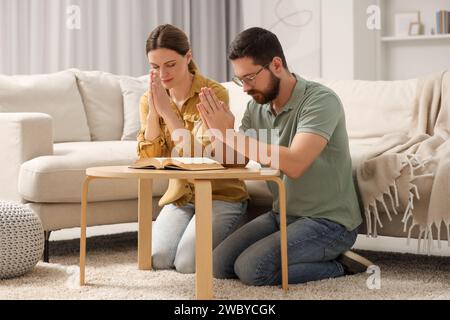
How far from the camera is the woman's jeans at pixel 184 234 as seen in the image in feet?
8.57

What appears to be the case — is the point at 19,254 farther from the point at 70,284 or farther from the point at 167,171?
the point at 167,171

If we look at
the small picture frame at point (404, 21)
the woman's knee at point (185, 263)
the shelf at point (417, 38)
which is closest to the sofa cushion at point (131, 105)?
the woman's knee at point (185, 263)

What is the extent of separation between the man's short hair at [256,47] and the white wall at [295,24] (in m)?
3.30

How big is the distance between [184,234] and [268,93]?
64 cm

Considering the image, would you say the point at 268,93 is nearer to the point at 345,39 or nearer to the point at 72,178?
the point at 72,178

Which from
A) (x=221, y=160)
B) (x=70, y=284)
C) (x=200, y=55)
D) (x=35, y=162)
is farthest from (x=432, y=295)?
(x=200, y=55)

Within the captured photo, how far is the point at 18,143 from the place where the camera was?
298cm

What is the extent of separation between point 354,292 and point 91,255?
3.89 ft

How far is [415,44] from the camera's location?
579cm

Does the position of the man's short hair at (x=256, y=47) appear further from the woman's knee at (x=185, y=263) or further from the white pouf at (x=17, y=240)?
the white pouf at (x=17, y=240)

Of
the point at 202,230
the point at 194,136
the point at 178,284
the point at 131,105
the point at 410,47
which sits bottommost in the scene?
the point at 178,284

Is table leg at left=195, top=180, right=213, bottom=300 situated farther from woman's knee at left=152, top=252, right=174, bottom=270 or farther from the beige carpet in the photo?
woman's knee at left=152, top=252, right=174, bottom=270

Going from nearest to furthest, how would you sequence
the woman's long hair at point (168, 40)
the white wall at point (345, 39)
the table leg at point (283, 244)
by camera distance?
1. the table leg at point (283, 244)
2. the woman's long hair at point (168, 40)
3. the white wall at point (345, 39)

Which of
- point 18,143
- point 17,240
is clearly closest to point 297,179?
point 17,240
